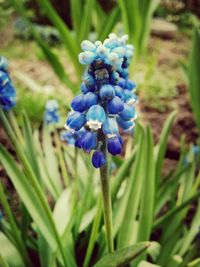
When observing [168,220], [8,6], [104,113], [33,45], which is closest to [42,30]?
[33,45]

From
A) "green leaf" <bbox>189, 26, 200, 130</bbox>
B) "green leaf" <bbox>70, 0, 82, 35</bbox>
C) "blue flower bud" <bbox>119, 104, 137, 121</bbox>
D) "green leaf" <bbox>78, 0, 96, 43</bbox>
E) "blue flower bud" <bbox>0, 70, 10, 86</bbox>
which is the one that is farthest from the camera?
"green leaf" <bbox>70, 0, 82, 35</bbox>

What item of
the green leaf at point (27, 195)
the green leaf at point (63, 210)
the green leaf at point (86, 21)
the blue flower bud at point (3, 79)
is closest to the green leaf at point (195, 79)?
the green leaf at point (86, 21)

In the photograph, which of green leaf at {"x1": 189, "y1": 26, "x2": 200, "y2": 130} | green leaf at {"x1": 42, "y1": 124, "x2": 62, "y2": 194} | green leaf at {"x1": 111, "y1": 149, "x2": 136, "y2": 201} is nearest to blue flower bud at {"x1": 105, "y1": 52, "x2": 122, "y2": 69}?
green leaf at {"x1": 111, "y1": 149, "x2": 136, "y2": 201}

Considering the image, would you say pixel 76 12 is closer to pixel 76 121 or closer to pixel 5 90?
pixel 5 90

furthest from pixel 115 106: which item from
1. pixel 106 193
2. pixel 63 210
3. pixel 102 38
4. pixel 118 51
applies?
pixel 102 38

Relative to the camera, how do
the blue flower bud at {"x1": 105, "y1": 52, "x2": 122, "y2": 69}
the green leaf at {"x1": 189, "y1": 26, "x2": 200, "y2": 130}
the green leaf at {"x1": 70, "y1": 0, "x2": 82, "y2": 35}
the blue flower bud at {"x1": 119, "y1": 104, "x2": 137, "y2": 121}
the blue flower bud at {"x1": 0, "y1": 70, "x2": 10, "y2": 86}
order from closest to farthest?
the blue flower bud at {"x1": 105, "y1": 52, "x2": 122, "y2": 69} < the blue flower bud at {"x1": 119, "y1": 104, "x2": 137, "y2": 121} < the blue flower bud at {"x1": 0, "y1": 70, "x2": 10, "y2": 86} < the green leaf at {"x1": 189, "y1": 26, "x2": 200, "y2": 130} < the green leaf at {"x1": 70, "y1": 0, "x2": 82, "y2": 35}

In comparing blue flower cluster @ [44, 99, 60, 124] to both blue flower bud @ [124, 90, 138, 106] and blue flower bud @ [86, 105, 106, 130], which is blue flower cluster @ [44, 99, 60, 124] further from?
blue flower bud @ [86, 105, 106, 130]

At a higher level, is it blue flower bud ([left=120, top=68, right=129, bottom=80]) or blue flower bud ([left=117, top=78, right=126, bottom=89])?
blue flower bud ([left=120, top=68, right=129, bottom=80])
